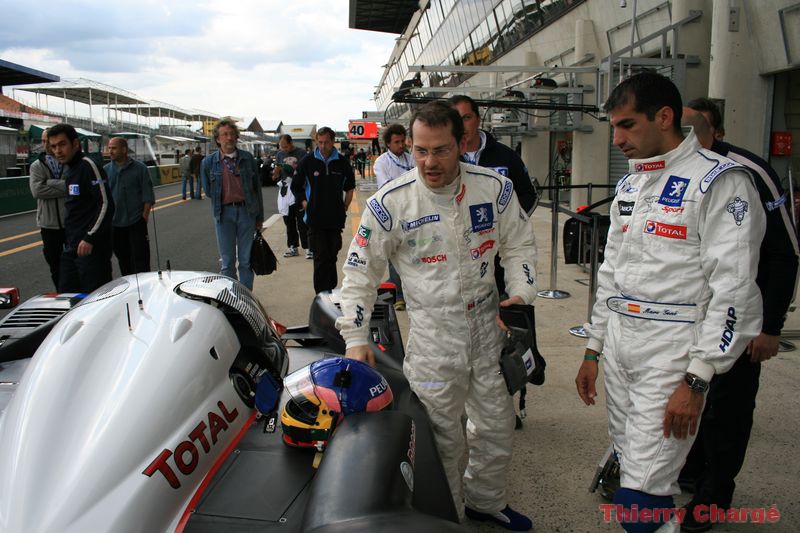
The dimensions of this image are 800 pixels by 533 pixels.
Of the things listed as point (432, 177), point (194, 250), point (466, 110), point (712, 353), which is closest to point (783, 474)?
point (712, 353)

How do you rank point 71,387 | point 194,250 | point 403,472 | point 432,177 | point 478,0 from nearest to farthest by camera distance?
point 403,472, point 71,387, point 432,177, point 194,250, point 478,0

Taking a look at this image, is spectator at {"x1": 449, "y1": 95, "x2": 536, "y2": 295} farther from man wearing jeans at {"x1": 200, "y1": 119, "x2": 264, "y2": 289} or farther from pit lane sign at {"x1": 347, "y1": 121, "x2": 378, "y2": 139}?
pit lane sign at {"x1": 347, "y1": 121, "x2": 378, "y2": 139}

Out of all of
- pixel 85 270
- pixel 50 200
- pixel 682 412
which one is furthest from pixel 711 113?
pixel 50 200

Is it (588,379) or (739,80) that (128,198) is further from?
(739,80)

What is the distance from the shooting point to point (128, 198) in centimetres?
662

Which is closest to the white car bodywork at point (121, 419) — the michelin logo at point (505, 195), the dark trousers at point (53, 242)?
the michelin logo at point (505, 195)

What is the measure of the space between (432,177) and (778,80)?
7323mm

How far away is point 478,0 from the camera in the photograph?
20.9 metres

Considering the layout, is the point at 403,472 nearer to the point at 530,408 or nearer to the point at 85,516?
the point at 85,516

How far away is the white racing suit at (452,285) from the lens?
250 centimetres

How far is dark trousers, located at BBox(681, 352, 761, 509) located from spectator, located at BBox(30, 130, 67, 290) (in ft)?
Result: 19.7

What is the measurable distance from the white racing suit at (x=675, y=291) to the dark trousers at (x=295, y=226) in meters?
7.64

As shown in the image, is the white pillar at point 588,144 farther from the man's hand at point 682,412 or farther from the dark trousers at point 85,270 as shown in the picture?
the man's hand at point 682,412

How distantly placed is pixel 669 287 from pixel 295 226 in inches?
334
